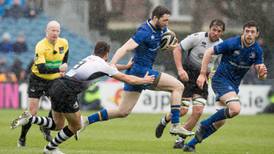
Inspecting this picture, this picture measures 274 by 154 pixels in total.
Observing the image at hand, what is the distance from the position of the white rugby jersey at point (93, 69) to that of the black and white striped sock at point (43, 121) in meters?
1.71

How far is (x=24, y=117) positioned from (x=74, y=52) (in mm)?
15235

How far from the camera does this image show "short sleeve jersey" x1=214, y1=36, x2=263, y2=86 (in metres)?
12.3

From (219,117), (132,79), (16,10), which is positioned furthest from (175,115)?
(16,10)

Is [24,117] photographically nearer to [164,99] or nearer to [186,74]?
[186,74]

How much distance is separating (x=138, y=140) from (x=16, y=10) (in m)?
Result: 14.7

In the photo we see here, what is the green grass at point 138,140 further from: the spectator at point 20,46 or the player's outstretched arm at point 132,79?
the spectator at point 20,46

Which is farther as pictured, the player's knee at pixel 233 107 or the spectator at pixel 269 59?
the spectator at pixel 269 59

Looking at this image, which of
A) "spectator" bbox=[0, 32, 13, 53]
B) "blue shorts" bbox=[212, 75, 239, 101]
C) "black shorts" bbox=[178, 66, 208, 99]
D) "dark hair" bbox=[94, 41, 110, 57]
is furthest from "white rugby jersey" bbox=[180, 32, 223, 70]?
"spectator" bbox=[0, 32, 13, 53]

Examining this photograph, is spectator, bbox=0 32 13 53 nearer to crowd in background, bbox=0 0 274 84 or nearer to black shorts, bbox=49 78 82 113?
crowd in background, bbox=0 0 274 84

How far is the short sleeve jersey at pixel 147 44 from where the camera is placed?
12828mm

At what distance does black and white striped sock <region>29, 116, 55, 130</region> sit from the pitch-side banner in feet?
37.5

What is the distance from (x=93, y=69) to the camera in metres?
11.3

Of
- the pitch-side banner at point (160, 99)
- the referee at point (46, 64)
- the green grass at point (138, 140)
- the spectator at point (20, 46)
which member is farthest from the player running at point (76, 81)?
the spectator at point (20, 46)

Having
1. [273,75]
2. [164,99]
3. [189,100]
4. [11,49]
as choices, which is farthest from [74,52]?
[189,100]
